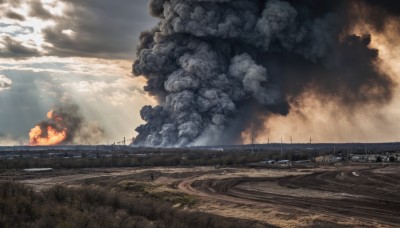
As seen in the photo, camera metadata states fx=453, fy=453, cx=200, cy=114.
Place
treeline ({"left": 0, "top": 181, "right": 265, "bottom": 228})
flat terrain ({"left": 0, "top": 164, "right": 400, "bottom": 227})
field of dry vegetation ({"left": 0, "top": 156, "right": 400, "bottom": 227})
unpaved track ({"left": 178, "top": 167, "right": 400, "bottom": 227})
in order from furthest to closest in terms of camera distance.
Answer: unpaved track ({"left": 178, "top": 167, "right": 400, "bottom": 227}), flat terrain ({"left": 0, "top": 164, "right": 400, "bottom": 227}), field of dry vegetation ({"left": 0, "top": 156, "right": 400, "bottom": 227}), treeline ({"left": 0, "top": 181, "right": 265, "bottom": 228})

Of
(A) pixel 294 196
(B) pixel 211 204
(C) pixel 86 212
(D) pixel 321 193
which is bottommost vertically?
(B) pixel 211 204

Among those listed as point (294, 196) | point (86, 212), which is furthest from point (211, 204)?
point (86, 212)

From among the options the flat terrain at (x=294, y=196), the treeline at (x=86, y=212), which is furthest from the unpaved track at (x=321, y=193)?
the treeline at (x=86, y=212)

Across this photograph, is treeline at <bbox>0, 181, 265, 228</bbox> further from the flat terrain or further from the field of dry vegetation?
the flat terrain

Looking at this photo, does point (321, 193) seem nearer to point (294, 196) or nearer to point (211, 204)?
point (294, 196)

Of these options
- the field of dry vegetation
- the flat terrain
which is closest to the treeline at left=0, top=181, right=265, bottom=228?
the field of dry vegetation

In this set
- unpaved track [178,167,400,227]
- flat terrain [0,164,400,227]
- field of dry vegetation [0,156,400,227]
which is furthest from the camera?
unpaved track [178,167,400,227]

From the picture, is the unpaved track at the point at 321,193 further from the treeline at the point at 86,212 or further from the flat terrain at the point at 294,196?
the treeline at the point at 86,212
